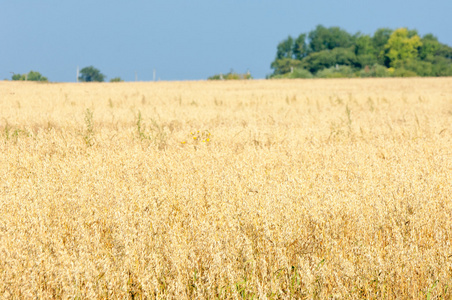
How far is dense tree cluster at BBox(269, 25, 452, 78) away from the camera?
74375 mm

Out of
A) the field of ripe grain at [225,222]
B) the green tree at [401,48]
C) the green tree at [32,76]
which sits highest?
the green tree at [401,48]

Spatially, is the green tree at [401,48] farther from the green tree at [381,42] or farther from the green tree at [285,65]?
the green tree at [285,65]

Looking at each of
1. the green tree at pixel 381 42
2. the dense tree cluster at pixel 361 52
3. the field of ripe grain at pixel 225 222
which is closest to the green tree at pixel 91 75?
the dense tree cluster at pixel 361 52

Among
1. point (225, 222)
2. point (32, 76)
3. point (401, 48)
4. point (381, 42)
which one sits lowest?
point (225, 222)

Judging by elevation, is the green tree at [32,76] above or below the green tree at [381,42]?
below

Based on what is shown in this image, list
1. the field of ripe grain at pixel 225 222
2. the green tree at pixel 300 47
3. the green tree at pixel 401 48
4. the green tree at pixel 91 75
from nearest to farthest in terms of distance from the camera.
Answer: the field of ripe grain at pixel 225 222, the green tree at pixel 401 48, the green tree at pixel 300 47, the green tree at pixel 91 75

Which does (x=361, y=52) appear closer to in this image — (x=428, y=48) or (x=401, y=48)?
(x=401, y=48)

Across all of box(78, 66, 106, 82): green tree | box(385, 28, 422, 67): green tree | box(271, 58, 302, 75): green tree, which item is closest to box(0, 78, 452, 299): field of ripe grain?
box(271, 58, 302, 75): green tree

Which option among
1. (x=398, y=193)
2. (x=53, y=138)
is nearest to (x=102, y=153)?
(x=53, y=138)

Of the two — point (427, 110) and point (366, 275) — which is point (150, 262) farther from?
point (427, 110)

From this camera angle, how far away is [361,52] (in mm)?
84938

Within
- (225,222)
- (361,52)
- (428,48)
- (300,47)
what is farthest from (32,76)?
(225,222)

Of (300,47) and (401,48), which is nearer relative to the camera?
(401,48)

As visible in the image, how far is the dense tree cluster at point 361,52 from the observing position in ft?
244
